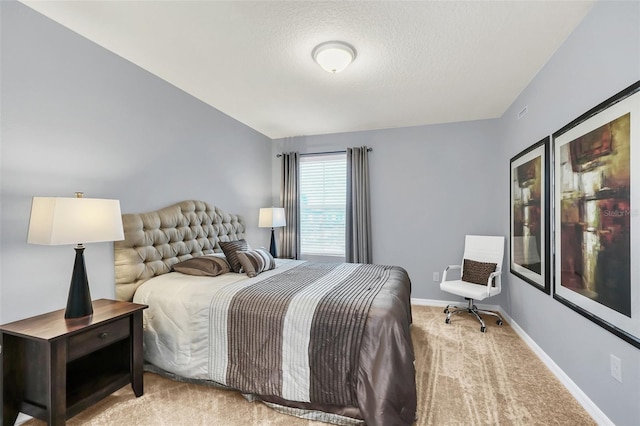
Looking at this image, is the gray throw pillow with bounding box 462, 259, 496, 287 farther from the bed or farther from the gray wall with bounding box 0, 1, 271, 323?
the gray wall with bounding box 0, 1, 271, 323

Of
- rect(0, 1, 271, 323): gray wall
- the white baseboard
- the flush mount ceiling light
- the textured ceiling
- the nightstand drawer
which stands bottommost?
the white baseboard

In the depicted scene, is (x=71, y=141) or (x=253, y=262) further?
(x=253, y=262)

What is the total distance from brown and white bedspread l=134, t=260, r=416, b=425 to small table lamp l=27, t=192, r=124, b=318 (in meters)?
0.54

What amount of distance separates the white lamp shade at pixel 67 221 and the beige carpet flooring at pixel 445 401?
1151 mm

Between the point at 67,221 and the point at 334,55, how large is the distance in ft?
6.98

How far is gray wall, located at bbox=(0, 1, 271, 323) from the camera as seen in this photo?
6.00 feet

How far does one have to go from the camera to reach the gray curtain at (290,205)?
4.85 meters

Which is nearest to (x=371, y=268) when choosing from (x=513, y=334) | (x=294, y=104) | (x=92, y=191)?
(x=513, y=334)

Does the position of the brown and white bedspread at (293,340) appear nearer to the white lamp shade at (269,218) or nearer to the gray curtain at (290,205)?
the white lamp shade at (269,218)

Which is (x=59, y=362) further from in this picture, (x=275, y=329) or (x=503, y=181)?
(x=503, y=181)

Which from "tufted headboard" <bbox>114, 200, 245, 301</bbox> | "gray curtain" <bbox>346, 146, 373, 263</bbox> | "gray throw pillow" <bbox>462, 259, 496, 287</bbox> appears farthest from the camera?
"gray curtain" <bbox>346, 146, 373, 263</bbox>

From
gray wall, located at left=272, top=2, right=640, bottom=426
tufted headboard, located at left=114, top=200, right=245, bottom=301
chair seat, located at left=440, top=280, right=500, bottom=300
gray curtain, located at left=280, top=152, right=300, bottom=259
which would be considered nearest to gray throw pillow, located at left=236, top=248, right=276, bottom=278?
tufted headboard, located at left=114, top=200, right=245, bottom=301

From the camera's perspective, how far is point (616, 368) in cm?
169

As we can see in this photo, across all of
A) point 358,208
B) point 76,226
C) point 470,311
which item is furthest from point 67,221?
point 470,311
